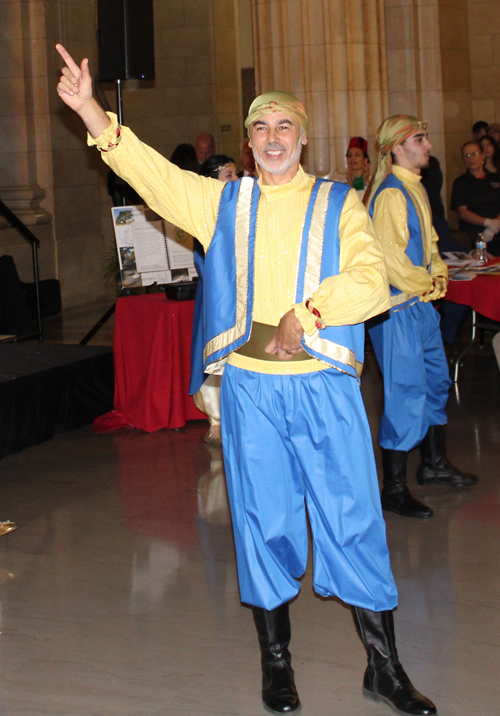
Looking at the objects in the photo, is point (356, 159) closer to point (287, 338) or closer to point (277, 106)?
point (277, 106)

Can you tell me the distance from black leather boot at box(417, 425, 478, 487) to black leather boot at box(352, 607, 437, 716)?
6.37 feet

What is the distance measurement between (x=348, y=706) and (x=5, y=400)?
10.3ft

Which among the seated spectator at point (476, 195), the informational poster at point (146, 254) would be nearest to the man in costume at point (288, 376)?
the informational poster at point (146, 254)

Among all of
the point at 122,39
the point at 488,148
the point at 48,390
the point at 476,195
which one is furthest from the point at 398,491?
the point at 488,148

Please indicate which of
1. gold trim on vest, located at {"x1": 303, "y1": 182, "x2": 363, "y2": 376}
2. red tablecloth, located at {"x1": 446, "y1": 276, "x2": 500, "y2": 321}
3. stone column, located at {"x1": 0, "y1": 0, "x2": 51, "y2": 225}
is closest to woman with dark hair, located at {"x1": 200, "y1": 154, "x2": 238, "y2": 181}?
red tablecloth, located at {"x1": 446, "y1": 276, "x2": 500, "y2": 321}

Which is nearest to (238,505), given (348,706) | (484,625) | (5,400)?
(348,706)

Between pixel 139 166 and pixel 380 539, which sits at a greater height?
pixel 139 166

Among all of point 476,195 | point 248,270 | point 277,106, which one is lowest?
point 248,270

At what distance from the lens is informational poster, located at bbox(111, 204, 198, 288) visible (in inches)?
240

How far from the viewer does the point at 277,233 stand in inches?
99.9

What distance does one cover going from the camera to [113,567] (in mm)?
3678

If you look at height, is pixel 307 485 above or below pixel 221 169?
below

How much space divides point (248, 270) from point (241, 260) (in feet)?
0.13

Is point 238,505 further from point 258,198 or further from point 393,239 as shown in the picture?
point 393,239
